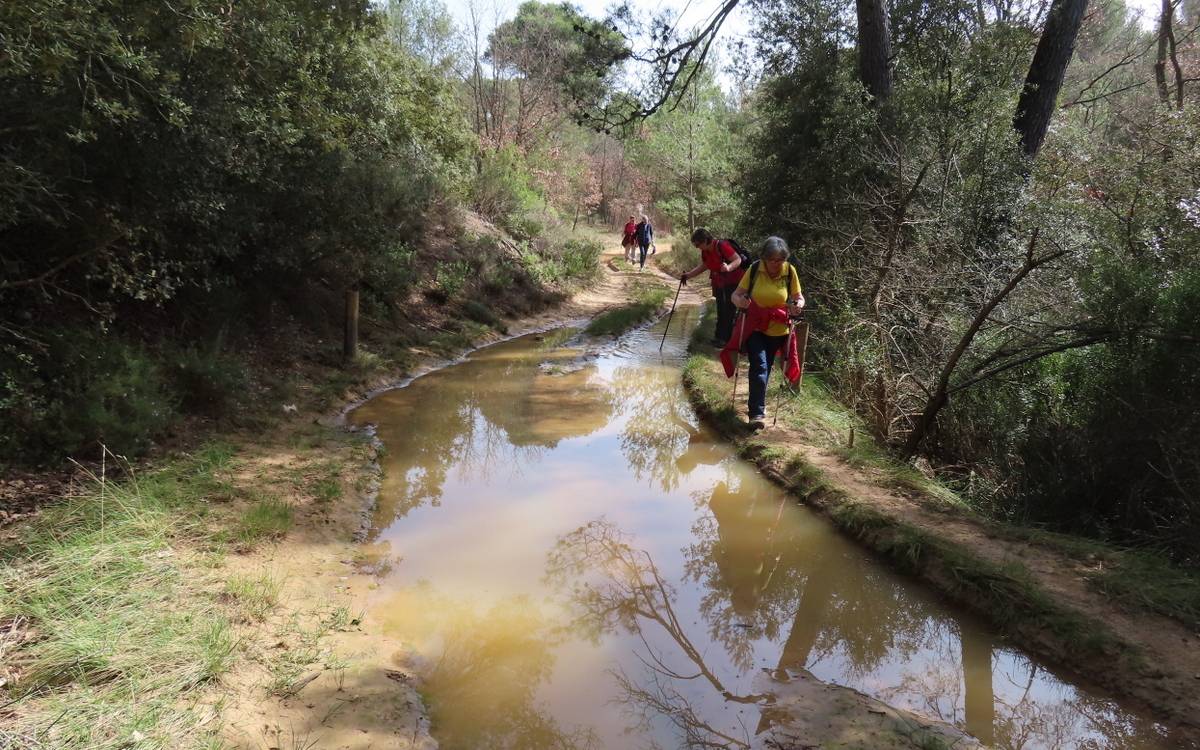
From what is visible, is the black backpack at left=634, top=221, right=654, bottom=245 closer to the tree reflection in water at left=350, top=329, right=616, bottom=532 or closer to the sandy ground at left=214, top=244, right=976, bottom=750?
the tree reflection in water at left=350, top=329, right=616, bottom=532

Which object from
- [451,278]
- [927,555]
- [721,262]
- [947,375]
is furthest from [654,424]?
[451,278]

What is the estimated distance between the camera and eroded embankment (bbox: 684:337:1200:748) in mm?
3318

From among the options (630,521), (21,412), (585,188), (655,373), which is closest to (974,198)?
(655,373)

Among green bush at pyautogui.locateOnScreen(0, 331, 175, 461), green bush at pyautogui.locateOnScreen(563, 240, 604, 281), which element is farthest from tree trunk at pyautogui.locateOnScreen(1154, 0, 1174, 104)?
green bush at pyautogui.locateOnScreen(0, 331, 175, 461)

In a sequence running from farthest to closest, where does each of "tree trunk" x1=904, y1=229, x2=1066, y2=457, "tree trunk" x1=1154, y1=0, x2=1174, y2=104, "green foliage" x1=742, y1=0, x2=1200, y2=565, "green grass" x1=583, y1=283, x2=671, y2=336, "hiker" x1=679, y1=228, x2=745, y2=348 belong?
"tree trunk" x1=1154, y1=0, x2=1174, y2=104 → "green grass" x1=583, y1=283, x2=671, y2=336 → "hiker" x1=679, y1=228, x2=745, y2=348 → "tree trunk" x1=904, y1=229, x2=1066, y2=457 → "green foliage" x1=742, y1=0, x2=1200, y2=565

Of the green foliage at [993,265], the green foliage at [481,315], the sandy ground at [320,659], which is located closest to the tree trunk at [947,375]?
the green foliage at [993,265]

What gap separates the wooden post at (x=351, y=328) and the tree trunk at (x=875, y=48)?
28.5 feet

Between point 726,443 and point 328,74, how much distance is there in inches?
273

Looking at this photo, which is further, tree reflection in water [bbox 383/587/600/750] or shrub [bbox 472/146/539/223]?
shrub [bbox 472/146/539/223]

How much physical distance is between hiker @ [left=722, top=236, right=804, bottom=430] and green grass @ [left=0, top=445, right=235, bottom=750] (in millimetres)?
5019

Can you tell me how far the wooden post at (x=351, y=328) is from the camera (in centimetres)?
907

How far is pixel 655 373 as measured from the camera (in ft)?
34.1

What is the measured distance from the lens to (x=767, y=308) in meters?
6.77

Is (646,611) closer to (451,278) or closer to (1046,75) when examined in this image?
(451,278)
